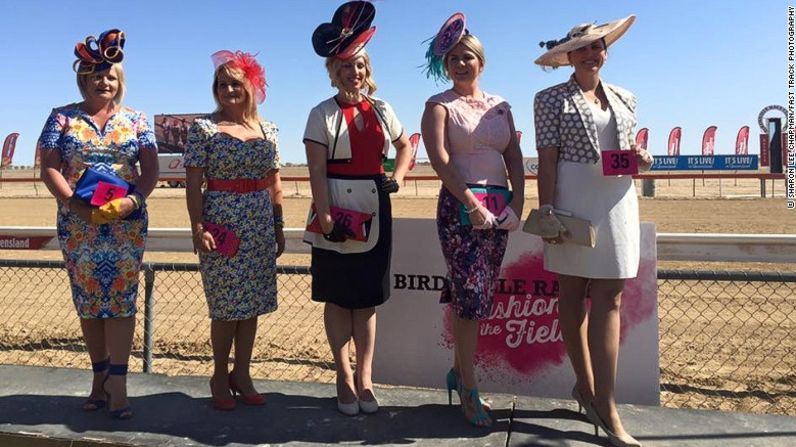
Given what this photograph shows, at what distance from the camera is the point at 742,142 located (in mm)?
33469

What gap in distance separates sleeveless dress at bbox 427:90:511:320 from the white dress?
33 cm

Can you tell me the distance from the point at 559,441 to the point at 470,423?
1.42 feet

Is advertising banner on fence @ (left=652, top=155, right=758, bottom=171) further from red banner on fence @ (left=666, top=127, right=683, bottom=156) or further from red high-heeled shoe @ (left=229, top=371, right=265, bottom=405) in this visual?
red high-heeled shoe @ (left=229, top=371, right=265, bottom=405)

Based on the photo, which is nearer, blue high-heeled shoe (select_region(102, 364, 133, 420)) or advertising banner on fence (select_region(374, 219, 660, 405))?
blue high-heeled shoe (select_region(102, 364, 133, 420))

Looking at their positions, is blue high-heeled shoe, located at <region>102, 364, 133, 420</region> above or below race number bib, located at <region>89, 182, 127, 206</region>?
below

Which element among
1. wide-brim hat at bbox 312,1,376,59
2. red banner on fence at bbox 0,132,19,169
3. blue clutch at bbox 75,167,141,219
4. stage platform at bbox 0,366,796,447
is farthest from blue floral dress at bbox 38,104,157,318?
red banner on fence at bbox 0,132,19,169

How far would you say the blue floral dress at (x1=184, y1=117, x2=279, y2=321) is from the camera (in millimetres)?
3090

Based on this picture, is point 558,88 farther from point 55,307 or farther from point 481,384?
point 55,307

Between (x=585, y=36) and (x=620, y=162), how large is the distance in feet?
1.87

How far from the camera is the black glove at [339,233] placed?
9.93 ft

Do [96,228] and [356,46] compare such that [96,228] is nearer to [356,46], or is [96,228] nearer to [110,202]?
[110,202]

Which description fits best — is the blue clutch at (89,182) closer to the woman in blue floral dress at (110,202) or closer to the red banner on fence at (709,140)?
the woman in blue floral dress at (110,202)

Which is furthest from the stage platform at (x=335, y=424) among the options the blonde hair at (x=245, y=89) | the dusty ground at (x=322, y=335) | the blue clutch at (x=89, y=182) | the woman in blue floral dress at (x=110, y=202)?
the blonde hair at (x=245, y=89)

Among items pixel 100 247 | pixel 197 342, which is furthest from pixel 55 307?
pixel 100 247
